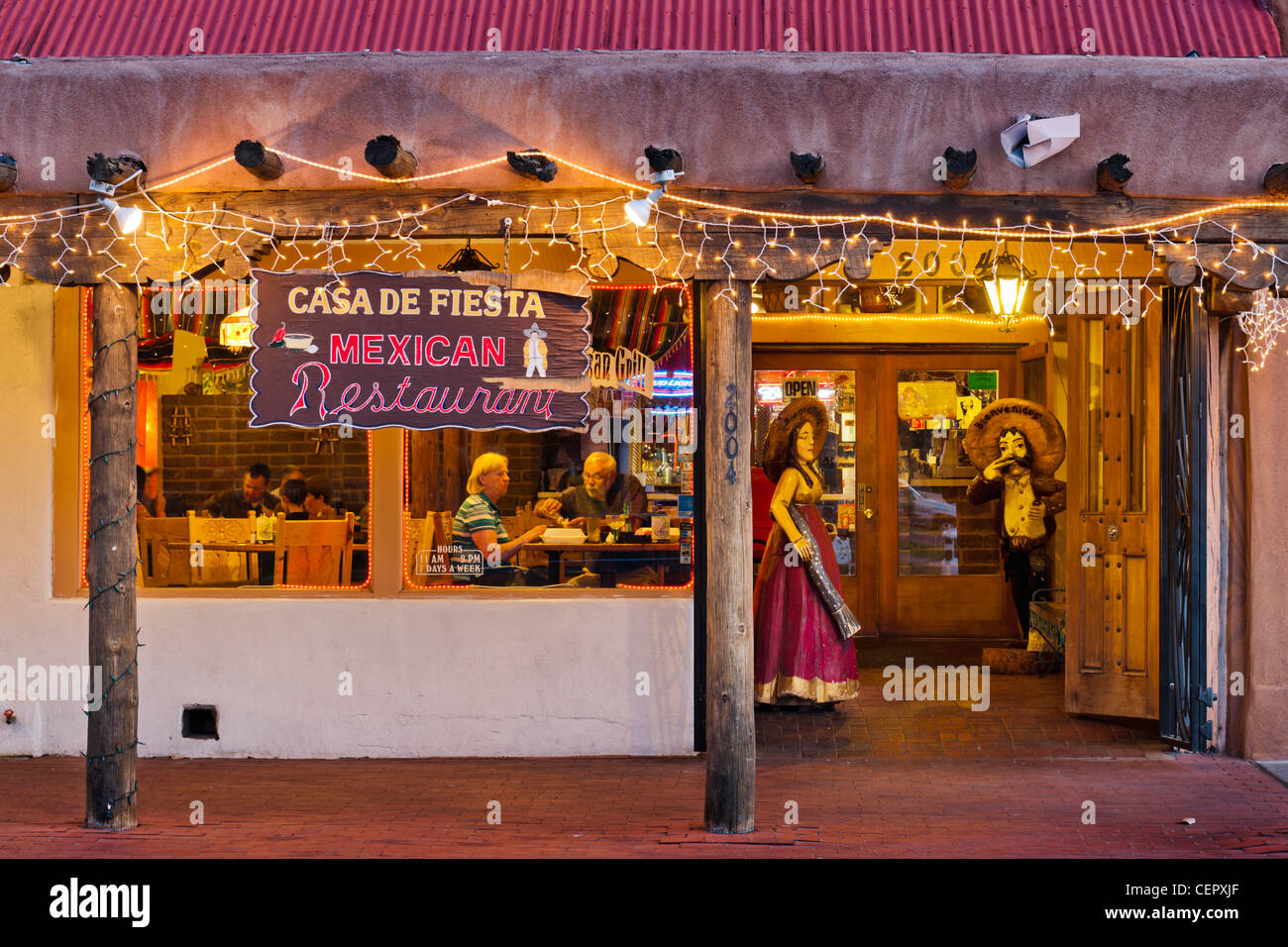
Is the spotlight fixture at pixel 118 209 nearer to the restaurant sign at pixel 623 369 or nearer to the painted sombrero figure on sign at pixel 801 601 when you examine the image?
the restaurant sign at pixel 623 369

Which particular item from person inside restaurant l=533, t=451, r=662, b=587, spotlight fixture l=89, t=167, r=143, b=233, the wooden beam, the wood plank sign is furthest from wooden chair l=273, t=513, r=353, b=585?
spotlight fixture l=89, t=167, r=143, b=233

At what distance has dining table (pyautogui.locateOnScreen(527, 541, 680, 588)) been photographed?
8.00 meters

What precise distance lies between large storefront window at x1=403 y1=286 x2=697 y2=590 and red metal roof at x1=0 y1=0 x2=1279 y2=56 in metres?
1.51

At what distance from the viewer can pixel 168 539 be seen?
818 centimetres

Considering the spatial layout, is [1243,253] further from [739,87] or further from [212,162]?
[212,162]

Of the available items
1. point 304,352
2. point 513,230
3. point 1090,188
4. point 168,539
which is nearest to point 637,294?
point 513,230

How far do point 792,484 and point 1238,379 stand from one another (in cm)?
274

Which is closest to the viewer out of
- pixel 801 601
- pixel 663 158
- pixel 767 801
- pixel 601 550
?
pixel 663 158

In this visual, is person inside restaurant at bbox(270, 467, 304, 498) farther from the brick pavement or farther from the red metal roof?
the red metal roof

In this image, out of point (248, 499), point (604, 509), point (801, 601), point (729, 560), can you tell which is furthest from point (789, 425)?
point (248, 499)

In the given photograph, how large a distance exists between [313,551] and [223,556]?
1.83 feet

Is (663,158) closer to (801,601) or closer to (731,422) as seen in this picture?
(731,422)

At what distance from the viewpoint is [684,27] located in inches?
297

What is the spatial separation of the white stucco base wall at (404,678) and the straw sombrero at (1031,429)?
3675 mm
